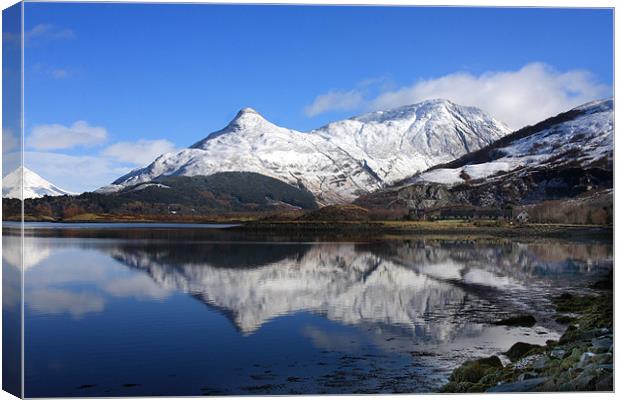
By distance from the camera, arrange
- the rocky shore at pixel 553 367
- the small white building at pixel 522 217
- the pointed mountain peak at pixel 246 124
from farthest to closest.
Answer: the small white building at pixel 522 217, the pointed mountain peak at pixel 246 124, the rocky shore at pixel 553 367

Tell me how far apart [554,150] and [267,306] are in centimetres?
568

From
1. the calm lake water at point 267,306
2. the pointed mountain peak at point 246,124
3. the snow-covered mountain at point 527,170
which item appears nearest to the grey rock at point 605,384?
the calm lake water at point 267,306

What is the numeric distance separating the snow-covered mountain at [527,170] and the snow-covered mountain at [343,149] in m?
0.27

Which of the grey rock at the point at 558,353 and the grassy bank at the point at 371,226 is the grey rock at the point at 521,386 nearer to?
the grey rock at the point at 558,353

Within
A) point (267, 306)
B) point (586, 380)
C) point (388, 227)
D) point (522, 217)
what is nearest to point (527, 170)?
point (522, 217)

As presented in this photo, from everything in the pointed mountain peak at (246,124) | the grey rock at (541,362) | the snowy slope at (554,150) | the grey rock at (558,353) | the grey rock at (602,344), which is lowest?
the grey rock at (541,362)

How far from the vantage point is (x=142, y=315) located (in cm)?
1098

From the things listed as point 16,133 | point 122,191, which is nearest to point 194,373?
point 16,133

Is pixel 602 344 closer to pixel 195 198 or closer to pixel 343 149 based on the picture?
pixel 343 149

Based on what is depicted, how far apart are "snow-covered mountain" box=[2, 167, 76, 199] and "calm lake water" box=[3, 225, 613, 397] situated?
505mm

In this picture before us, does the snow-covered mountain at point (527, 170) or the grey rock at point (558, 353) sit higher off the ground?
the snow-covered mountain at point (527, 170)

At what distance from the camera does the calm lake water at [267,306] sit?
8.42 meters

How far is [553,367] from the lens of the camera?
26.1 ft

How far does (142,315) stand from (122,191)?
88.4 inches
